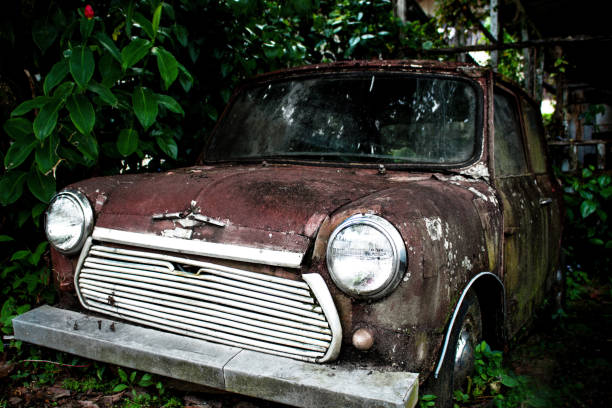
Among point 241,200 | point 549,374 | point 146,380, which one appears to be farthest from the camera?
point 549,374

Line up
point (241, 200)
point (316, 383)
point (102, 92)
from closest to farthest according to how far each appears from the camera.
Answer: point (316, 383), point (241, 200), point (102, 92)

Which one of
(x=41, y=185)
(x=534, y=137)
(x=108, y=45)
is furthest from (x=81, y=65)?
(x=534, y=137)

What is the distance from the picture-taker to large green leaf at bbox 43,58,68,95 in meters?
2.60

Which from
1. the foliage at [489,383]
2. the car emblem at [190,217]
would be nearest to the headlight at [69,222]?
the car emblem at [190,217]

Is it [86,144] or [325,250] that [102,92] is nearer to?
[86,144]

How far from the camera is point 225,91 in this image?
14.5 ft

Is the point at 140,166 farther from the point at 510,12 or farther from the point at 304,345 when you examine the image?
the point at 510,12

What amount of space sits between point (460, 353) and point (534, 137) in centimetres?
195

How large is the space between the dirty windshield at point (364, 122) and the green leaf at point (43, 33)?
3.55 feet

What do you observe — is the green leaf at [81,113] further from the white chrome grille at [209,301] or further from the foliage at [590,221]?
the foliage at [590,221]

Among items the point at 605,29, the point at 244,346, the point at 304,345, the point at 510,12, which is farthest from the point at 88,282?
the point at 605,29

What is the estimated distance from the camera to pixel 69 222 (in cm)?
240

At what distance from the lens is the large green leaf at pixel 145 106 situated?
2748mm

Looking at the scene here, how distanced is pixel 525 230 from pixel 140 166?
2.73 meters
